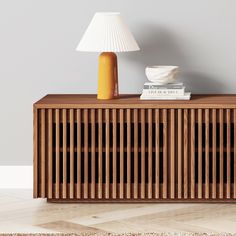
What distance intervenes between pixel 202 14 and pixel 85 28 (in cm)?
58

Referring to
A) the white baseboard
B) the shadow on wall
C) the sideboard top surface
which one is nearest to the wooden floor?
the white baseboard

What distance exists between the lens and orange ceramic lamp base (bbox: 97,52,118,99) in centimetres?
374

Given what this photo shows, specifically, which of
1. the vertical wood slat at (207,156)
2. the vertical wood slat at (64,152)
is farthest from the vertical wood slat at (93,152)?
the vertical wood slat at (207,156)

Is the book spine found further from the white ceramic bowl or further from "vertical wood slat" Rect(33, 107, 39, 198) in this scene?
"vertical wood slat" Rect(33, 107, 39, 198)

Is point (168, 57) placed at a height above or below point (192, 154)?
above

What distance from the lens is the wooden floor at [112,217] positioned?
318 cm

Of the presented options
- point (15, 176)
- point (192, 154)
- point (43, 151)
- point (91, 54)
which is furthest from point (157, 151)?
point (15, 176)

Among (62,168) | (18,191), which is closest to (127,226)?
(62,168)

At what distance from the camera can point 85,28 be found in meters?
3.99

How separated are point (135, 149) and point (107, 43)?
1.63ft

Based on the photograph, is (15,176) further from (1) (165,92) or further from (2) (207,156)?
(2) (207,156)

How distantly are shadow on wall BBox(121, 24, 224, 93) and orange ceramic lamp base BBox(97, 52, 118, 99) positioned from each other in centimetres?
26

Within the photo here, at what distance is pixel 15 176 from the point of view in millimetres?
4051

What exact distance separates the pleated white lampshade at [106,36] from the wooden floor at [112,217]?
0.72 m
